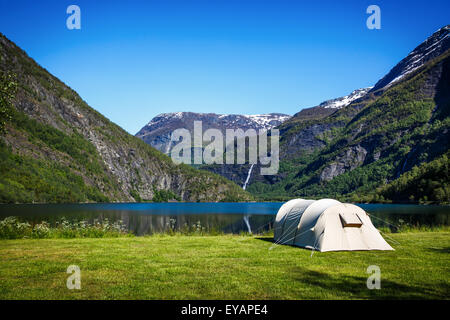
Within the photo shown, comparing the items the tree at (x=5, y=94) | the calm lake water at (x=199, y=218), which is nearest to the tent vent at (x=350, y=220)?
the calm lake water at (x=199, y=218)

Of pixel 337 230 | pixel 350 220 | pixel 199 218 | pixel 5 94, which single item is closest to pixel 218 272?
pixel 337 230

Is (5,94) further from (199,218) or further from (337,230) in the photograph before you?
(199,218)

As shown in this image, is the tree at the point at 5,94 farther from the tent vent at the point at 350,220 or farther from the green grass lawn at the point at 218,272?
the tent vent at the point at 350,220

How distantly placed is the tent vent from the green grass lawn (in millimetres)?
1491

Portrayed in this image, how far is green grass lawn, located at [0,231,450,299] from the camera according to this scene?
30.7ft

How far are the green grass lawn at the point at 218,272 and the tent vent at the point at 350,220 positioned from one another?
1.49 metres

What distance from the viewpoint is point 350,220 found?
54.7ft

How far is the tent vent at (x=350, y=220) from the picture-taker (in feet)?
54.6

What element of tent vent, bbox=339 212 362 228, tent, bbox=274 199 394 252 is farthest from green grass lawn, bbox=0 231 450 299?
tent vent, bbox=339 212 362 228

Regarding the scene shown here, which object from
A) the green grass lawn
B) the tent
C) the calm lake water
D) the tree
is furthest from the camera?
the calm lake water

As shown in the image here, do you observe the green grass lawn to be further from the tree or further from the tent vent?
the tree

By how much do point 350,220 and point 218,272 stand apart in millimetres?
7904

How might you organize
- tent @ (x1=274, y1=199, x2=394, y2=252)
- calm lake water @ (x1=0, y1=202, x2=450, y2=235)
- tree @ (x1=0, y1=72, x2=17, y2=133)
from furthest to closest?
1. calm lake water @ (x1=0, y1=202, x2=450, y2=235)
2. tree @ (x1=0, y1=72, x2=17, y2=133)
3. tent @ (x1=274, y1=199, x2=394, y2=252)
